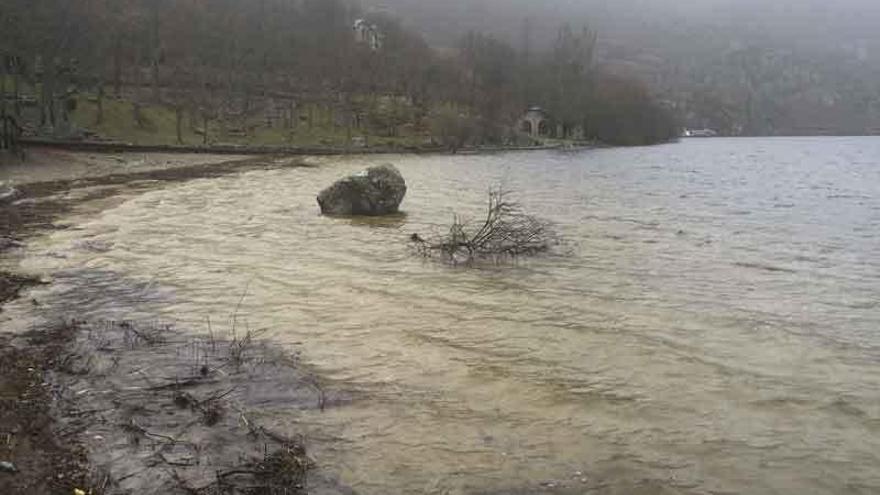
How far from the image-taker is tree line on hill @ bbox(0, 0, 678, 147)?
70312 millimetres

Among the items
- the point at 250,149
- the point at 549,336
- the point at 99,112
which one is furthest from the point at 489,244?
the point at 99,112

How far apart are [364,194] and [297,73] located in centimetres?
10105

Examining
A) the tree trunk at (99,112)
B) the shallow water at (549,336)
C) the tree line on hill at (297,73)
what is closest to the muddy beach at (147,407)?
the shallow water at (549,336)

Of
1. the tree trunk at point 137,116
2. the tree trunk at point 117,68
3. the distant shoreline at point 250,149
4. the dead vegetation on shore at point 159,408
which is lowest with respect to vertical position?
the dead vegetation on shore at point 159,408

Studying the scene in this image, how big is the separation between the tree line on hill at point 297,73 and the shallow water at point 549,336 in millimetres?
42751

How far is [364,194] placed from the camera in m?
33.4

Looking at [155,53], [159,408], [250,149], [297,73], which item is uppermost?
[155,53]

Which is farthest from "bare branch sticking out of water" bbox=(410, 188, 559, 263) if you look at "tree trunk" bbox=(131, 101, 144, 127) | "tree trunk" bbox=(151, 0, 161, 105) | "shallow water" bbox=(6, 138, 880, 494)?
"tree trunk" bbox=(151, 0, 161, 105)

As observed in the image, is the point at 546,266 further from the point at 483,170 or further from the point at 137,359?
the point at 483,170

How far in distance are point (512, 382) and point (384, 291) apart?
6940 mm

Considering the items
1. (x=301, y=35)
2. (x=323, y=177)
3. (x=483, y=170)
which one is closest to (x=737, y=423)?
(x=323, y=177)

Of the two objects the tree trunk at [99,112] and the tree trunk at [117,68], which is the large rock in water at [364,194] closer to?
the tree trunk at [99,112]

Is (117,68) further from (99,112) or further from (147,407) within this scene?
(147,407)

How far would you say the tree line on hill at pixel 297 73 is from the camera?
7031cm
